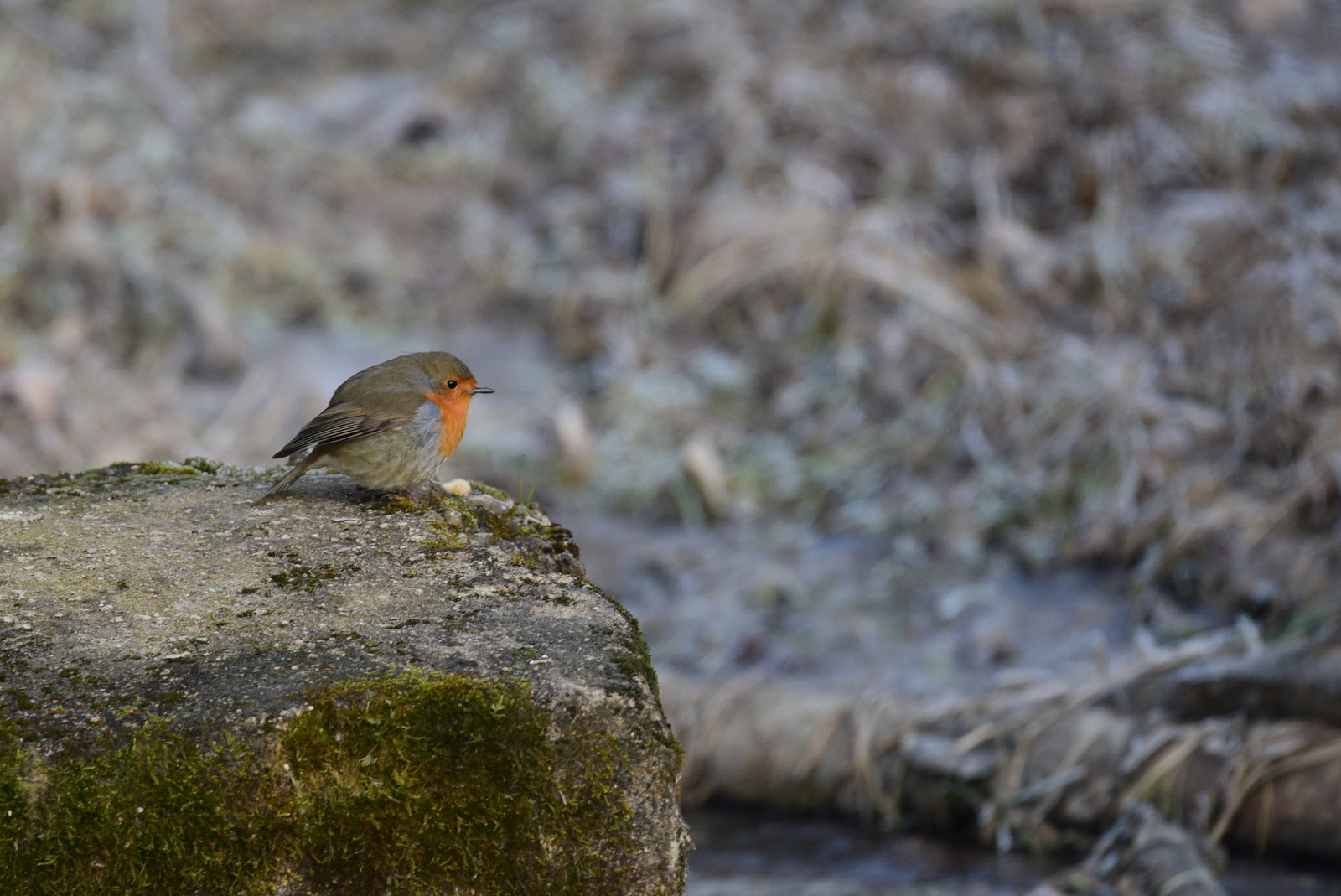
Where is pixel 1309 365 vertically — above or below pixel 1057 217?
below

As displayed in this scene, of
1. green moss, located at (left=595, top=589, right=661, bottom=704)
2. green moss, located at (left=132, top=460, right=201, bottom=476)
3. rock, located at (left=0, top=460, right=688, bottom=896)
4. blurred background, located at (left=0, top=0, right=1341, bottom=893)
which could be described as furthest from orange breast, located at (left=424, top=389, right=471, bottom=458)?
blurred background, located at (left=0, top=0, right=1341, bottom=893)

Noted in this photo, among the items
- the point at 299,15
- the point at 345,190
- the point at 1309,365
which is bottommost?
the point at 1309,365

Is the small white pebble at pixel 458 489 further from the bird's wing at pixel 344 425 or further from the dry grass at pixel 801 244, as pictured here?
the dry grass at pixel 801 244

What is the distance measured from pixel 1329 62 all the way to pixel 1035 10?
180 centimetres

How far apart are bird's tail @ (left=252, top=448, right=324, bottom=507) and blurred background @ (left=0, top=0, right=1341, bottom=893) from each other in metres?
2.11

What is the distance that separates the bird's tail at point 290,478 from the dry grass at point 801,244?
331 cm

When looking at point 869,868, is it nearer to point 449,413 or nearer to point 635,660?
point 449,413

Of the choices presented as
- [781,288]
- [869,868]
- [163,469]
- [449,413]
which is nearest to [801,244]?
[781,288]

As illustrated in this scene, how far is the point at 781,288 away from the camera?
744 centimetres

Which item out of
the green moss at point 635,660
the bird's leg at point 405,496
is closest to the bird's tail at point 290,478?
the bird's leg at point 405,496

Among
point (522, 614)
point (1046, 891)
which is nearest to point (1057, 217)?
point (1046, 891)

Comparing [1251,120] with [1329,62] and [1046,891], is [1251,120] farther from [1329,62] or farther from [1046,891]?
[1046,891]

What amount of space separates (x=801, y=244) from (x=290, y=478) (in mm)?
5283

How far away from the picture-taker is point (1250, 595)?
4660 mm
